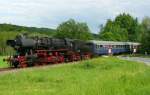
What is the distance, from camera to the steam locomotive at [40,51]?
131 feet

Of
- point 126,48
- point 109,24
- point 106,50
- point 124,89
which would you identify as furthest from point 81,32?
point 124,89

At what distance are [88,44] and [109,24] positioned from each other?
72707 mm

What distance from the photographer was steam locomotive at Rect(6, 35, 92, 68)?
131ft

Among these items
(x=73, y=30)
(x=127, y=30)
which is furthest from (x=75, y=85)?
(x=127, y=30)

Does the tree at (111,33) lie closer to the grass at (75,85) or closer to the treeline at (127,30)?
the treeline at (127,30)

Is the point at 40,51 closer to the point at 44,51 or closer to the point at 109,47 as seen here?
the point at 44,51

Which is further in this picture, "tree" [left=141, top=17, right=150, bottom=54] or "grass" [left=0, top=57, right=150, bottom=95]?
"tree" [left=141, top=17, right=150, bottom=54]

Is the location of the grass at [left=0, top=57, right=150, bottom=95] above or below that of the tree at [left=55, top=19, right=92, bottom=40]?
below

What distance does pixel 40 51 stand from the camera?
139 feet

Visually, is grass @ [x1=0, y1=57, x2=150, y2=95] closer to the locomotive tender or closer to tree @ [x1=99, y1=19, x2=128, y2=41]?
the locomotive tender

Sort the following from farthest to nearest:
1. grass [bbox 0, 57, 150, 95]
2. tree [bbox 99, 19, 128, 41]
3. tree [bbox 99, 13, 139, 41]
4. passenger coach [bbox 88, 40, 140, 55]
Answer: tree [bbox 99, 13, 139, 41], tree [bbox 99, 19, 128, 41], passenger coach [bbox 88, 40, 140, 55], grass [bbox 0, 57, 150, 95]

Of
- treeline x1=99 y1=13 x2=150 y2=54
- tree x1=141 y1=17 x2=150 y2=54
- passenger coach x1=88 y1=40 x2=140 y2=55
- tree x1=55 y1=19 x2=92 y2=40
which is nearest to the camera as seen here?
passenger coach x1=88 y1=40 x2=140 y2=55

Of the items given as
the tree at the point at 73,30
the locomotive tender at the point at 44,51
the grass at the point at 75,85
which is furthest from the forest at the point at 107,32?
the grass at the point at 75,85

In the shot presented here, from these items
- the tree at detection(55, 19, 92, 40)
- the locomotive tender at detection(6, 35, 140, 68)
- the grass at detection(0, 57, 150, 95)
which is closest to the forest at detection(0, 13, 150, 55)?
the tree at detection(55, 19, 92, 40)
